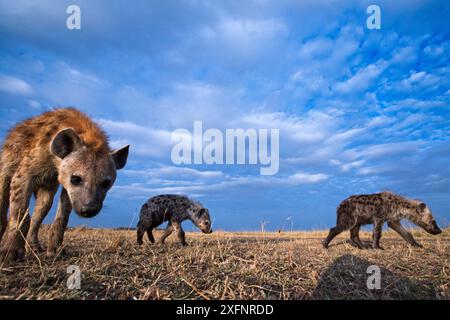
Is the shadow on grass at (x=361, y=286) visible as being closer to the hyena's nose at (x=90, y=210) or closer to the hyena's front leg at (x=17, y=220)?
the hyena's nose at (x=90, y=210)

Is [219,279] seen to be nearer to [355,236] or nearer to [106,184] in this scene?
[106,184]

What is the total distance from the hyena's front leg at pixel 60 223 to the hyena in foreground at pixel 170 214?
11.7ft

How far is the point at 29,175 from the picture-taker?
5.41 metres

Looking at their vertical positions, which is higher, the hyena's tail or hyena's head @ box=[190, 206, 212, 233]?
the hyena's tail

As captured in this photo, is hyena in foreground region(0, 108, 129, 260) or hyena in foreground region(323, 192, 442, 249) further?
hyena in foreground region(323, 192, 442, 249)

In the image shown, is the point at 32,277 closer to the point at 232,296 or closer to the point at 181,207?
the point at 232,296

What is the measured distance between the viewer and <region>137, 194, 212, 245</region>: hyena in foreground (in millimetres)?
9556

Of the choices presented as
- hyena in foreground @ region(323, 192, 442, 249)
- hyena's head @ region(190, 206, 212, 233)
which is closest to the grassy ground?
hyena in foreground @ region(323, 192, 442, 249)

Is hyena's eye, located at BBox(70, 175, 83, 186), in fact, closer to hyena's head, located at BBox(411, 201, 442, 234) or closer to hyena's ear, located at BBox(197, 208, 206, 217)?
hyena's ear, located at BBox(197, 208, 206, 217)

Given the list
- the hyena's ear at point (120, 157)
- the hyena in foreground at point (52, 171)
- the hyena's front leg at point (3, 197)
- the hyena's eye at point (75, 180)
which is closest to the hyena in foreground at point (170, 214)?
the hyena's ear at point (120, 157)

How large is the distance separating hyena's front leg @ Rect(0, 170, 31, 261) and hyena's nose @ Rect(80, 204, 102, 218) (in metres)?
0.75

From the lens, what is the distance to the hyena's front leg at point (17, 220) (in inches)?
184
